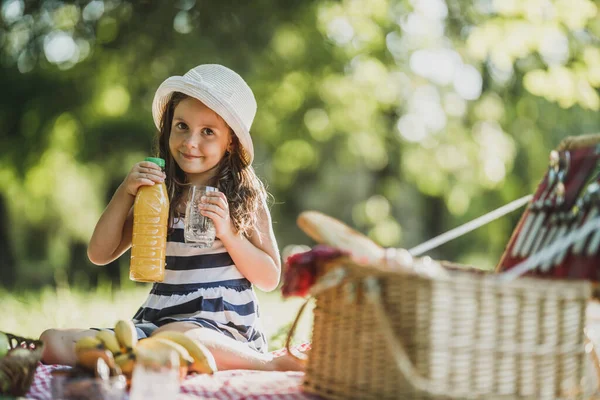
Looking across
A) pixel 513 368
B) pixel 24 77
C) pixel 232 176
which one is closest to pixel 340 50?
pixel 24 77

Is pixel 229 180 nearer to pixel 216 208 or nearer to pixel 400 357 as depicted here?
pixel 216 208

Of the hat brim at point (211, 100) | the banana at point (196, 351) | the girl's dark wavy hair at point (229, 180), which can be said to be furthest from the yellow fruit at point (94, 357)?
the hat brim at point (211, 100)

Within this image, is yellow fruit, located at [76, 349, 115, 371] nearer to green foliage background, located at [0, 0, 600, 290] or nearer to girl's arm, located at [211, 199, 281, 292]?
girl's arm, located at [211, 199, 281, 292]

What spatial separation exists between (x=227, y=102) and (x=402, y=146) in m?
7.05

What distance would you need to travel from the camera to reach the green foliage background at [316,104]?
6.96 m

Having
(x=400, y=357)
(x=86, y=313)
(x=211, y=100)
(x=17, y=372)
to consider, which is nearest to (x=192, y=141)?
(x=211, y=100)

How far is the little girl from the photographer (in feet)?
9.11

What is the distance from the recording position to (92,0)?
7129mm

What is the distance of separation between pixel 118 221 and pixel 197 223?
39cm

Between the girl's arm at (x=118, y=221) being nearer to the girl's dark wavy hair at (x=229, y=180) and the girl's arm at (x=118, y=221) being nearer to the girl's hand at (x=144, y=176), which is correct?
the girl's hand at (x=144, y=176)

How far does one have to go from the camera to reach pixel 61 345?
263cm

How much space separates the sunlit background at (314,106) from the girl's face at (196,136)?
2.88 meters

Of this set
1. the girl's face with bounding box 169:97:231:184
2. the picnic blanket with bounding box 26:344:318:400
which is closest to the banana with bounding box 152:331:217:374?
the picnic blanket with bounding box 26:344:318:400

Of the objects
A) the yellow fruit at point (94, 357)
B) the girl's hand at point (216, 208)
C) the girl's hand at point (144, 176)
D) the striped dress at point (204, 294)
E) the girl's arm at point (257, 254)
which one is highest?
the girl's hand at point (144, 176)
